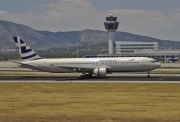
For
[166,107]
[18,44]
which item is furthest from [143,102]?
[18,44]

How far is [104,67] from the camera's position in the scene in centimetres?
6362

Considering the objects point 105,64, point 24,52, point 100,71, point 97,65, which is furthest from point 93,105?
point 24,52

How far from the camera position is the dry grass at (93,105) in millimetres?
25875

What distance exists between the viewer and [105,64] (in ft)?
210

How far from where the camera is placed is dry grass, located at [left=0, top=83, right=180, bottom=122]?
25875mm

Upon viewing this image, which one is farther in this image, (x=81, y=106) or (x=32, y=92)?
(x=32, y=92)

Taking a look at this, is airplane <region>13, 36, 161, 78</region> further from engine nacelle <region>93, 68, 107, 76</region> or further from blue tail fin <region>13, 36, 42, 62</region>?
blue tail fin <region>13, 36, 42, 62</region>

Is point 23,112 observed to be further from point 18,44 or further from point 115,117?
point 18,44

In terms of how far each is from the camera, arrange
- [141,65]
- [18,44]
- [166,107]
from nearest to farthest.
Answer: [166,107] → [141,65] → [18,44]

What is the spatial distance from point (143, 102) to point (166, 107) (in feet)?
10.9

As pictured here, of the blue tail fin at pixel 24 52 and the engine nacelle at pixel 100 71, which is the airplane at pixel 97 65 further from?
the blue tail fin at pixel 24 52

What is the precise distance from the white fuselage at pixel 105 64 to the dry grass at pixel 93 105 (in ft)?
63.7

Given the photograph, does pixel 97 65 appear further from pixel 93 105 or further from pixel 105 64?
pixel 93 105

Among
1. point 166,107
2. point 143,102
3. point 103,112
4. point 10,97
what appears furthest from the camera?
point 10,97
